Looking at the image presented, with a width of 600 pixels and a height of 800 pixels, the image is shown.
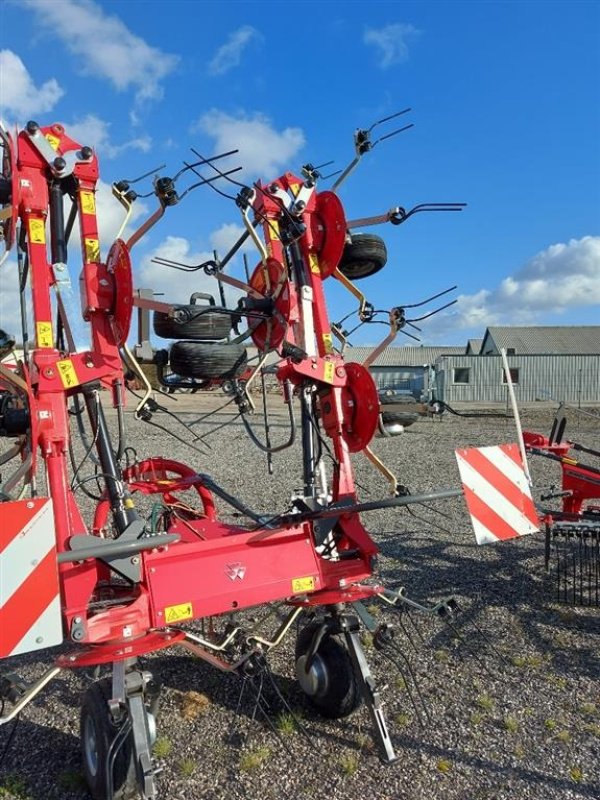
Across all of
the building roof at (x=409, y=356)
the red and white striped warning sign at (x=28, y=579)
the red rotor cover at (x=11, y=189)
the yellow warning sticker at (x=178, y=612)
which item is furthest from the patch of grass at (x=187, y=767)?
the building roof at (x=409, y=356)

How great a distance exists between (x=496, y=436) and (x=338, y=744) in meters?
14.8

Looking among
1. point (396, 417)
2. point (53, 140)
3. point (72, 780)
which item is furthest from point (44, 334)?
point (72, 780)

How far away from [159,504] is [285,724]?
1.62 metres

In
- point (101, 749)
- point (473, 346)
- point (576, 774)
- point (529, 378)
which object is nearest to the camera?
point (101, 749)

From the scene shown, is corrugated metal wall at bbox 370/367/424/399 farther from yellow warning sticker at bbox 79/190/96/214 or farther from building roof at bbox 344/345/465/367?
yellow warning sticker at bbox 79/190/96/214

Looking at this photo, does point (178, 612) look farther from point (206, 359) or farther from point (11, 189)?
point (11, 189)

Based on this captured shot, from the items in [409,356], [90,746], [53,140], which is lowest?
[90,746]

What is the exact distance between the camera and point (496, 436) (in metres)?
17.3

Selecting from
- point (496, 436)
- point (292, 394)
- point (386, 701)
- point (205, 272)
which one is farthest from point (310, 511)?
point (496, 436)

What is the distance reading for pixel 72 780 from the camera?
10.2 ft

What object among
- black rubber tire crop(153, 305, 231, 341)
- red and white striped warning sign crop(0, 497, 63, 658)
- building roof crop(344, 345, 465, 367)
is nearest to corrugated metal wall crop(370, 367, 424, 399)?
building roof crop(344, 345, 465, 367)

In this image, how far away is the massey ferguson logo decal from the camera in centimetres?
347

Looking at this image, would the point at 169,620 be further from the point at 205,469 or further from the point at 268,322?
the point at 205,469

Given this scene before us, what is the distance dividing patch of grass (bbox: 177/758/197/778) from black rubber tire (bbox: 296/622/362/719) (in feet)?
2.43
